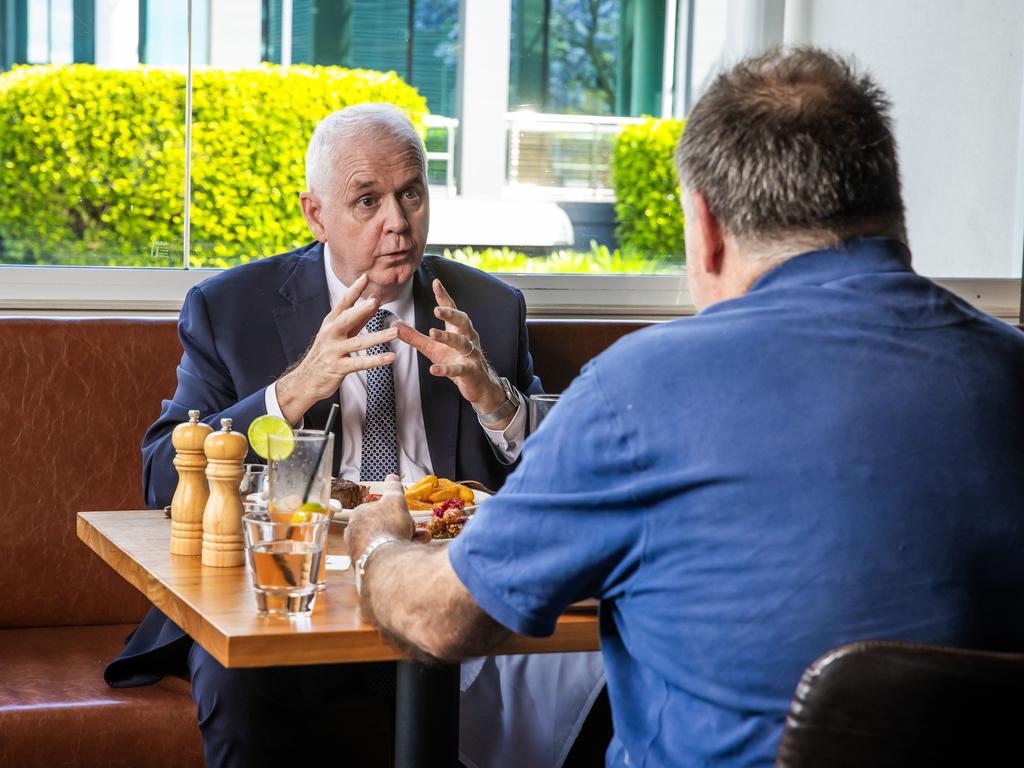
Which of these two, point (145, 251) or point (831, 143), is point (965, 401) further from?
point (145, 251)

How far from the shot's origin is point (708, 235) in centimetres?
131

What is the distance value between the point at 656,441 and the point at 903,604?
10.0 inches

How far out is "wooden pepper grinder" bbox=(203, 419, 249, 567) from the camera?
5.92ft

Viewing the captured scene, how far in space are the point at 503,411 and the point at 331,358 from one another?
15.3 inches

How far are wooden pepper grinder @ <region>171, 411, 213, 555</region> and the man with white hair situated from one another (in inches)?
15.5

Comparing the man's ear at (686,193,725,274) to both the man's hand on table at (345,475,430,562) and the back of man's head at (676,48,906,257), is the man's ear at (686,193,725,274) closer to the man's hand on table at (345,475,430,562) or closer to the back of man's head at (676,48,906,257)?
the back of man's head at (676,48,906,257)

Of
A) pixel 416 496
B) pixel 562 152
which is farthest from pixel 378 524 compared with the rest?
pixel 562 152

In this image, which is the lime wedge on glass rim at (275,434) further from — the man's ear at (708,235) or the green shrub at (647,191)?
the green shrub at (647,191)

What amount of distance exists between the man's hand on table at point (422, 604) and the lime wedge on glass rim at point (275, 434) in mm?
210

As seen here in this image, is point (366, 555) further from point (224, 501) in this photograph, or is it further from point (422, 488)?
point (422, 488)

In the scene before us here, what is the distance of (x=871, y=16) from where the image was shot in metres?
4.29

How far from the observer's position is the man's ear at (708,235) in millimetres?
1303

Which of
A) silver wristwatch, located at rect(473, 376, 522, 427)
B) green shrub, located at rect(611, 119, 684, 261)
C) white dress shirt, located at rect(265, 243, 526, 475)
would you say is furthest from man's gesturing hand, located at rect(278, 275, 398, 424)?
green shrub, located at rect(611, 119, 684, 261)

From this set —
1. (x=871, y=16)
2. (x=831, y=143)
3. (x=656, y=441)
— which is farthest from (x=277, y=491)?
(x=871, y=16)
